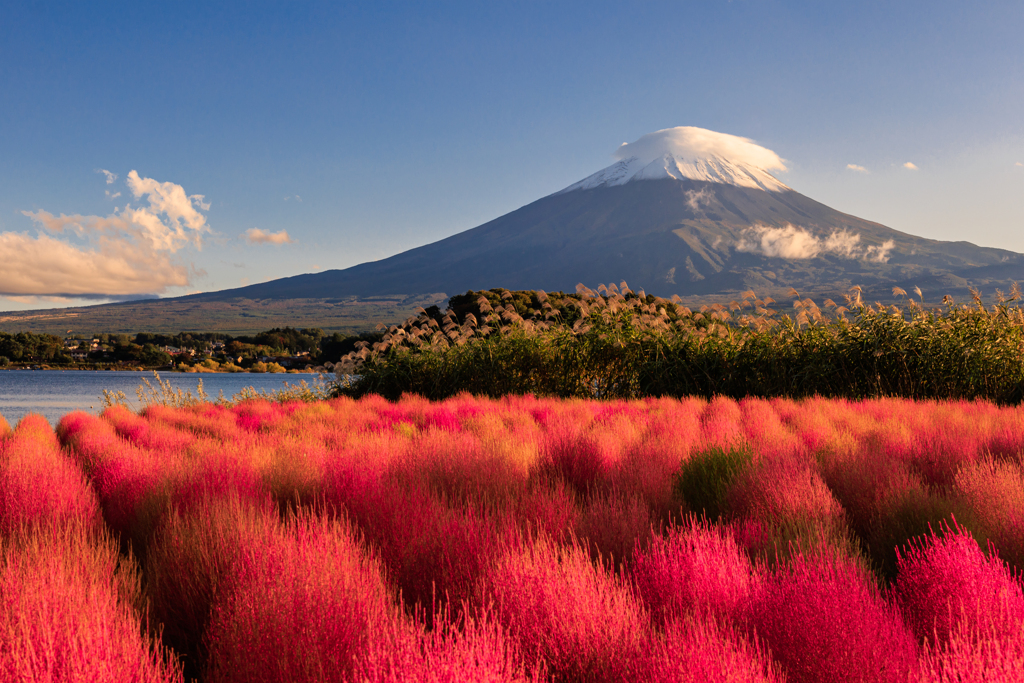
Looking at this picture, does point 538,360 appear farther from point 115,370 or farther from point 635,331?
point 115,370

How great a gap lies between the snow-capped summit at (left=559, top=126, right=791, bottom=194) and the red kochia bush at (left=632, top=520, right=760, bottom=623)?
136834 mm

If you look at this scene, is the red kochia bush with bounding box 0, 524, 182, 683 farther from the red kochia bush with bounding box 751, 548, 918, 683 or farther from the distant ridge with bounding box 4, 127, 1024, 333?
the distant ridge with bounding box 4, 127, 1024, 333

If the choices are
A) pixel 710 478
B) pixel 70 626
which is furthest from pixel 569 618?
pixel 710 478

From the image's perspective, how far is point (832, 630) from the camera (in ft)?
4.01

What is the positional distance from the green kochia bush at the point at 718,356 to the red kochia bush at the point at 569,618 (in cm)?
624

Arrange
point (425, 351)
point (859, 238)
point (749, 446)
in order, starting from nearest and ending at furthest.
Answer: point (749, 446)
point (425, 351)
point (859, 238)

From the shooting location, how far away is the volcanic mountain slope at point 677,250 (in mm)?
104875

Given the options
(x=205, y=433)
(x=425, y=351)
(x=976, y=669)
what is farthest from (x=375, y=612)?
(x=425, y=351)

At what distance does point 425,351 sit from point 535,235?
113979 mm

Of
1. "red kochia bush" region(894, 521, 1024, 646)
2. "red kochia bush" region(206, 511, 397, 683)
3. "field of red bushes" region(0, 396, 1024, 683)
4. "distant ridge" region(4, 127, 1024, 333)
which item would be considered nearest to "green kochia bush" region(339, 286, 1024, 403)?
"field of red bushes" region(0, 396, 1024, 683)

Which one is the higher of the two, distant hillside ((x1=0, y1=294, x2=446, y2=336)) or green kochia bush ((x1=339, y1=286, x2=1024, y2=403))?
distant hillside ((x1=0, y1=294, x2=446, y2=336))

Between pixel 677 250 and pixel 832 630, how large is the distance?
387 feet

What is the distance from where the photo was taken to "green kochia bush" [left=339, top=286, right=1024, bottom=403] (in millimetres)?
6410

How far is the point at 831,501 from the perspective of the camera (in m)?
2.18
